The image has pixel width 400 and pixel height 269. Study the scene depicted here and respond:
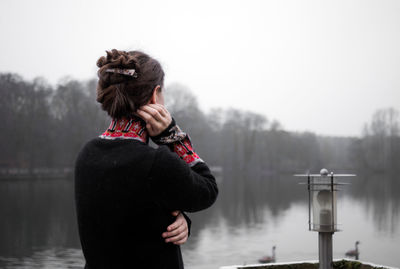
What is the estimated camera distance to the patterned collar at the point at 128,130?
1.41m

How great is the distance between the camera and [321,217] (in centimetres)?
542

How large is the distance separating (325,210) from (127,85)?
462 centimetres

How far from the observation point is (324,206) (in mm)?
Answer: 5457

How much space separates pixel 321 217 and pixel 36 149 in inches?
2116

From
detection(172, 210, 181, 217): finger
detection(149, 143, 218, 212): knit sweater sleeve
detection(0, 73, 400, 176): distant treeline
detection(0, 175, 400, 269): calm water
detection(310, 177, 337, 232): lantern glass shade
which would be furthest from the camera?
detection(0, 73, 400, 176): distant treeline

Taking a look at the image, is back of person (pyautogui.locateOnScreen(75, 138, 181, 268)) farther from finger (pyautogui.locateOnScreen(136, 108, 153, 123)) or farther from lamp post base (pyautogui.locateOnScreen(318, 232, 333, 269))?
lamp post base (pyautogui.locateOnScreen(318, 232, 333, 269))

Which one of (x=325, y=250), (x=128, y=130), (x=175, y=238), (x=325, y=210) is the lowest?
(x=325, y=250)

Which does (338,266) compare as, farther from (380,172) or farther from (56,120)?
A: (380,172)

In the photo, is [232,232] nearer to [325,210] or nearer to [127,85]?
[325,210]

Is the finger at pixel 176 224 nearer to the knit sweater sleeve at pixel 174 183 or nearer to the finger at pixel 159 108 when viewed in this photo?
the knit sweater sleeve at pixel 174 183

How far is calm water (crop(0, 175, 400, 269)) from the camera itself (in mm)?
17484

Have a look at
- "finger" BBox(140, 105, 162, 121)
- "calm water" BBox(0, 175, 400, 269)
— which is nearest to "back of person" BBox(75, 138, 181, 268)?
"finger" BBox(140, 105, 162, 121)

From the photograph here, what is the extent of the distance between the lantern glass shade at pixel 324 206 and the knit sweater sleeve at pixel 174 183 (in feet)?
14.6

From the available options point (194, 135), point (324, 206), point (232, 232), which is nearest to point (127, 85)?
point (324, 206)
